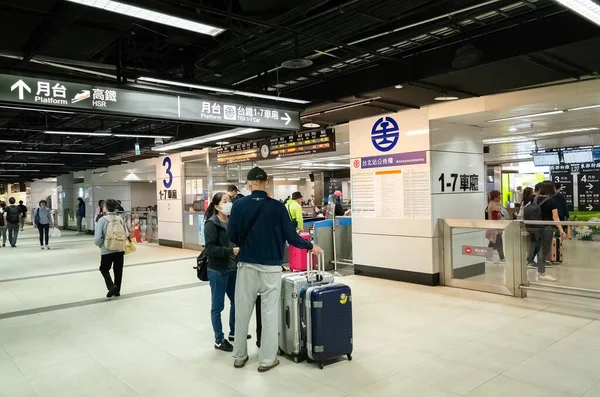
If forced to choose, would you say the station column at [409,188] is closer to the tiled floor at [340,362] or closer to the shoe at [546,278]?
the tiled floor at [340,362]

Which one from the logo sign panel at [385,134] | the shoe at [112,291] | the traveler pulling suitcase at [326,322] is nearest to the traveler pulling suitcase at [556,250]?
the logo sign panel at [385,134]

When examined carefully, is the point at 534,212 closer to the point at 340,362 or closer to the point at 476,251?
the point at 476,251

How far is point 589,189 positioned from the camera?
15.3m

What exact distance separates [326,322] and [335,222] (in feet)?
16.7

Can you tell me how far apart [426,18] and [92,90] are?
362 centimetres

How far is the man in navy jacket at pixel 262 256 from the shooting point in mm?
3656

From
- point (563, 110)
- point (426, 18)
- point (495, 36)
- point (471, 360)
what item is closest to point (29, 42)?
point (426, 18)

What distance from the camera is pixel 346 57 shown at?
5.48 m

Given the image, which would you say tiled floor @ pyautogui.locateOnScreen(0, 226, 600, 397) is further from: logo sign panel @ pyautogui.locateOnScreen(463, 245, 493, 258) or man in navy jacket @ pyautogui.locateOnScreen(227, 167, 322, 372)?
logo sign panel @ pyautogui.locateOnScreen(463, 245, 493, 258)

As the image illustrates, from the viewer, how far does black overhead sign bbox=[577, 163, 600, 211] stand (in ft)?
49.5

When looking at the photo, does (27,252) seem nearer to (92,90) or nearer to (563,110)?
(92,90)

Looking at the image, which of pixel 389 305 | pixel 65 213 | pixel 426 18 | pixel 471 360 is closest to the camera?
pixel 471 360

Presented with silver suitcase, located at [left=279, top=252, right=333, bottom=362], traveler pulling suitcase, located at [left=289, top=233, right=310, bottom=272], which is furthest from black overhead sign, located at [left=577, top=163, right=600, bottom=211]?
silver suitcase, located at [left=279, top=252, right=333, bottom=362]

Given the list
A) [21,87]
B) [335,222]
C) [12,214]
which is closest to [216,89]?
[21,87]
